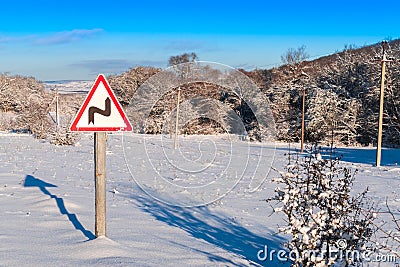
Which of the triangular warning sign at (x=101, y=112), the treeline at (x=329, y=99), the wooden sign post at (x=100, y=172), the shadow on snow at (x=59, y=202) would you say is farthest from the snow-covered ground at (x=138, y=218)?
the treeline at (x=329, y=99)

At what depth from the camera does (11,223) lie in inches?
243

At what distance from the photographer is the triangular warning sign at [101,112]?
4.79m

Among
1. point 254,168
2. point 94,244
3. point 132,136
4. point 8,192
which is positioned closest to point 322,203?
point 94,244

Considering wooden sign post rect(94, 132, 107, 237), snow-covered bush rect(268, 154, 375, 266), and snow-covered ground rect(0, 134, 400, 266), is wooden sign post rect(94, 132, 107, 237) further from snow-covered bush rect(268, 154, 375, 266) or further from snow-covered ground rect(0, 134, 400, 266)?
snow-covered bush rect(268, 154, 375, 266)

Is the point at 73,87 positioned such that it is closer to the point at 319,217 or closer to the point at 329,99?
the point at 329,99

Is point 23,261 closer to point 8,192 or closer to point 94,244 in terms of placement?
point 94,244

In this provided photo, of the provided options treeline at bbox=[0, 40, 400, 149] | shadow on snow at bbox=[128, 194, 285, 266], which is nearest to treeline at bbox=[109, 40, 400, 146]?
treeline at bbox=[0, 40, 400, 149]

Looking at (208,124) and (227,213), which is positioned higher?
(208,124)

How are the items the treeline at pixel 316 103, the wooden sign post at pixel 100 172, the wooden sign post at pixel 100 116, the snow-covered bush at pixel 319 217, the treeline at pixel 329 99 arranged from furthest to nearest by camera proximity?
the treeline at pixel 329 99, the treeline at pixel 316 103, the wooden sign post at pixel 100 172, the wooden sign post at pixel 100 116, the snow-covered bush at pixel 319 217

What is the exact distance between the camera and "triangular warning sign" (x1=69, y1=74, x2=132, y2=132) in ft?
15.7

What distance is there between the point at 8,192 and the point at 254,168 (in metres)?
11.4

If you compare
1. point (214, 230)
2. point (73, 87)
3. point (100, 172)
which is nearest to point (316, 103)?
point (73, 87)

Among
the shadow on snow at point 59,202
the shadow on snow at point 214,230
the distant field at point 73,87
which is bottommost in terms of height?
the shadow on snow at point 214,230

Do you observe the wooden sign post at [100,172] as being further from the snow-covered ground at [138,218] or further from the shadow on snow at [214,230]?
the shadow on snow at [214,230]
